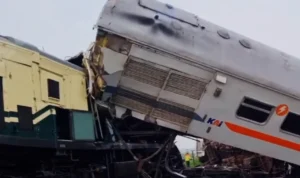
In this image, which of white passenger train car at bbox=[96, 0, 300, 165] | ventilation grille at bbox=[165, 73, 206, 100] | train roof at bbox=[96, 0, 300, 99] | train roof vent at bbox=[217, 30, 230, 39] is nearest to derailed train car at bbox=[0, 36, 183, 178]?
white passenger train car at bbox=[96, 0, 300, 165]

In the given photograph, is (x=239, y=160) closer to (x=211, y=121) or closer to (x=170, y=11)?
(x=211, y=121)

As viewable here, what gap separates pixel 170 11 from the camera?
259 inches

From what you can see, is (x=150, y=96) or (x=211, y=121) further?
(x=211, y=121)

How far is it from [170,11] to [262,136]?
2272 mm

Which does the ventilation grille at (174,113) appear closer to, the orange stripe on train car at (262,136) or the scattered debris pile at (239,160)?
the orange stripe on train car at (262,136)

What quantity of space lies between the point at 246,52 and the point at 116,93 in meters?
2.06

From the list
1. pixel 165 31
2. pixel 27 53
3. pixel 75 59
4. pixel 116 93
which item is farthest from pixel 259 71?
pixel 27 53

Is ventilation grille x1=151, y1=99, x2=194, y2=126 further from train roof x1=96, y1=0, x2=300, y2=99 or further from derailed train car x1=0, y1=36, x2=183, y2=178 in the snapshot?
train roof x1=96, y1=0, x2=300, y2=99

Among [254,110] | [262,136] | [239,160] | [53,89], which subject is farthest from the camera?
[239,160]

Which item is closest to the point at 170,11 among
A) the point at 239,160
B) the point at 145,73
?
the point at 145,73

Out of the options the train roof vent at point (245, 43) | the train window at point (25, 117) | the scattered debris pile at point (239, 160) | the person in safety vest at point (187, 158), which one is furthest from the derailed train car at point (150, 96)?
the person in safety vest at point (187, 158)

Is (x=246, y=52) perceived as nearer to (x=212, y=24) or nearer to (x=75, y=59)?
(x=212, y=24)

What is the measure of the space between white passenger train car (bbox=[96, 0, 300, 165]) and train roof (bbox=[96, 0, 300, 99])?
1 centimetres

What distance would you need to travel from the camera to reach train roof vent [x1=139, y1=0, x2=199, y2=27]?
20.9 ft
